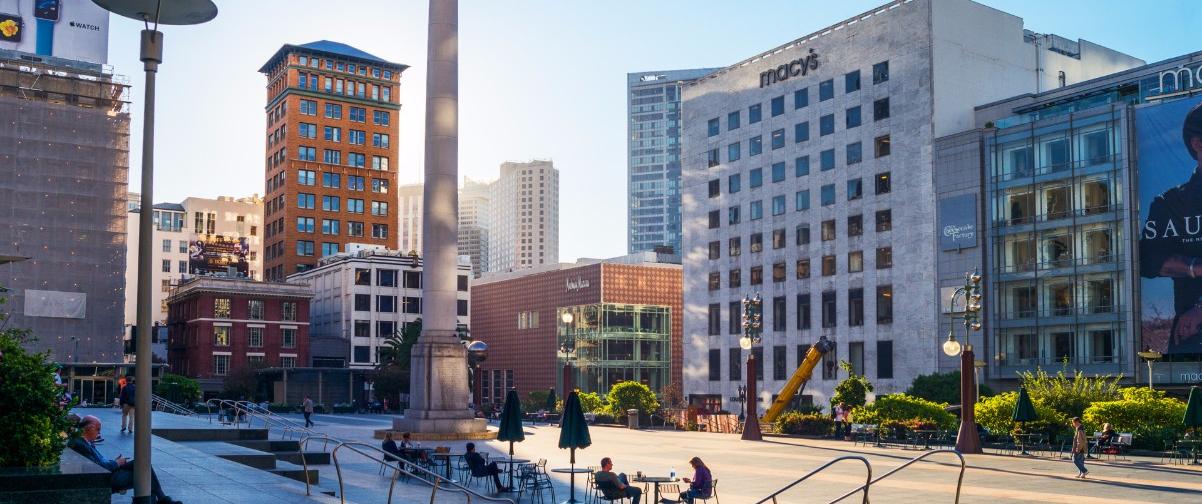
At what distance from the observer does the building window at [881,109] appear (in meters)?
83.9

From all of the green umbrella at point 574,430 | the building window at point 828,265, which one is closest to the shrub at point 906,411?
the green umbrella at point 574,430

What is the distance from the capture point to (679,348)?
12531cm

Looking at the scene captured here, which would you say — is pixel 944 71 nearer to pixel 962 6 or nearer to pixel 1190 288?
pixel 962 6

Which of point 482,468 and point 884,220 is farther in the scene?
point 884,220

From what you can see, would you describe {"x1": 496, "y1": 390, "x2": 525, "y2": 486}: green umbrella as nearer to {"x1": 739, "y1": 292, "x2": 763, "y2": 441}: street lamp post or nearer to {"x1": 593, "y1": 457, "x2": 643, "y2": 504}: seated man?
{"x1": 593, "y1": 457, "x2": 643, "y2": 504}: seated man

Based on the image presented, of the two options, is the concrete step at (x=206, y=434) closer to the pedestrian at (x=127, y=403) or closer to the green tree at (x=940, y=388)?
the pedestrian at (x=127, y=403)

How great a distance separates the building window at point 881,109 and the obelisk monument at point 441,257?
1726 inches

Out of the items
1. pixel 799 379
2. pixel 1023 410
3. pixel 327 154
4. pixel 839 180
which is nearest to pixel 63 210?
pixel 799 379

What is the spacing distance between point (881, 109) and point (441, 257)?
1827 inches

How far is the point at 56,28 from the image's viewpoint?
86188 millimetres

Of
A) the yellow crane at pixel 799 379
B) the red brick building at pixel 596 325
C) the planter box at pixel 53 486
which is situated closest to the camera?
the planter box at pixel 53 486

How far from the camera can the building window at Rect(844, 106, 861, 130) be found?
86.5 m

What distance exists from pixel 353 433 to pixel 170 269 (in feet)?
430

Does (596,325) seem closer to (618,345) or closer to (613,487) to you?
(618,345)
